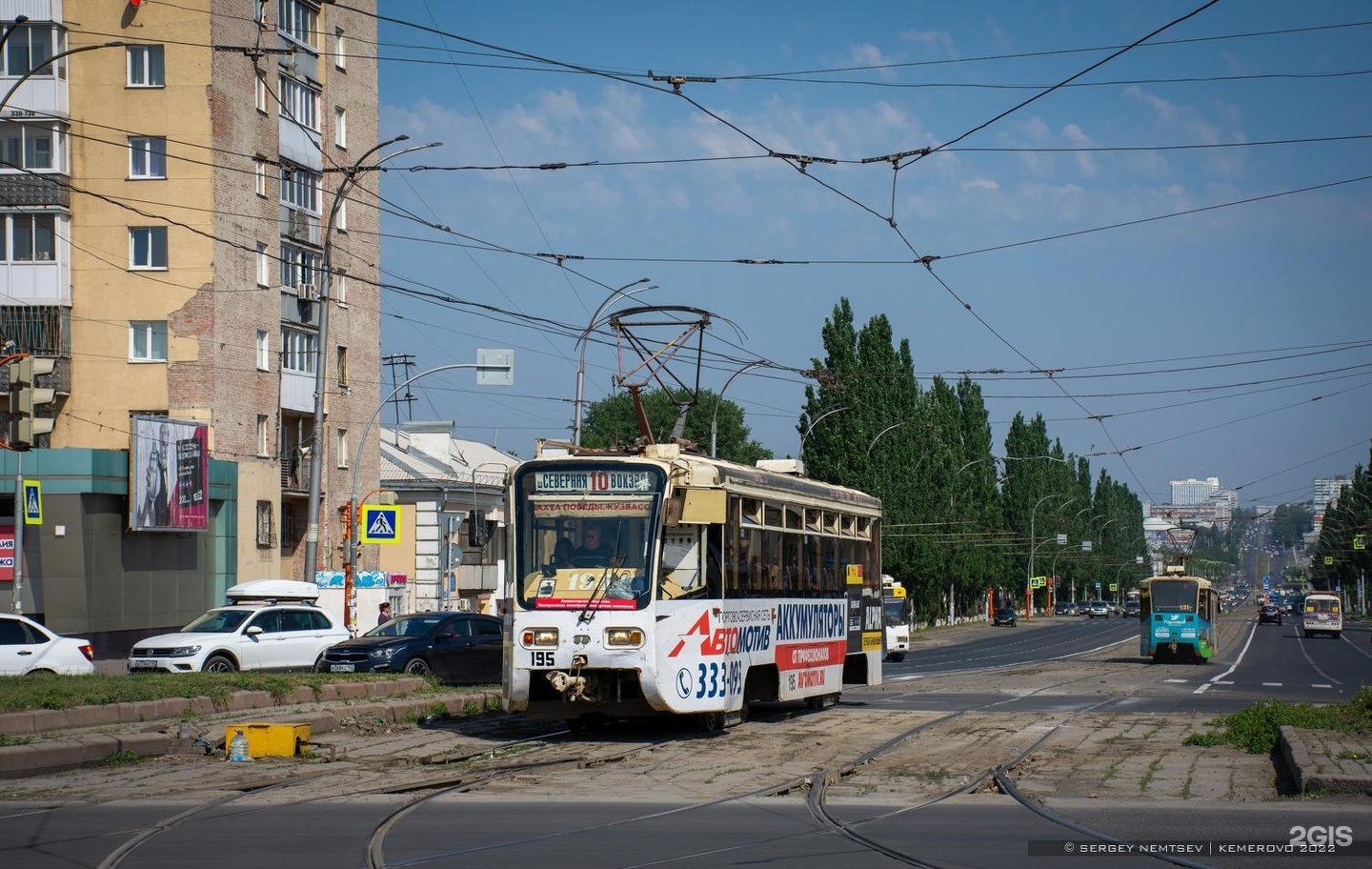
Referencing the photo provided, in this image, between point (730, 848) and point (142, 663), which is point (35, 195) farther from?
point (730, 848)

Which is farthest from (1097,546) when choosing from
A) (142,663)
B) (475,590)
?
(142,663)

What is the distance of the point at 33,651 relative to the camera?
76.6 feet

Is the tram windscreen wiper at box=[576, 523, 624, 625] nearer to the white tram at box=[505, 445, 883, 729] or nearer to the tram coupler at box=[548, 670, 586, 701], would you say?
the white tram at box=[505, 445, 883, 729]

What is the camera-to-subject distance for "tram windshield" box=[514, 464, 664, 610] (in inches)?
654

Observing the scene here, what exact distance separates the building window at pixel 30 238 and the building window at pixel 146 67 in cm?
483

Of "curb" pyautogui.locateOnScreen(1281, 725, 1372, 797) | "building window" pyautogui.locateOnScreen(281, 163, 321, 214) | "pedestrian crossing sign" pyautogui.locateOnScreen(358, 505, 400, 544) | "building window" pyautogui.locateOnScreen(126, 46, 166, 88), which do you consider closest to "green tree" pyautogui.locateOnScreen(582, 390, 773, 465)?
"building window" pyautogui.locateOnScreen(281, 163, 321, 214)

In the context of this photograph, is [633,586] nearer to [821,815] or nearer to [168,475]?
[821,815]

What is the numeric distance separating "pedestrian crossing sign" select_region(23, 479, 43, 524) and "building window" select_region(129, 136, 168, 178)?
1384cm

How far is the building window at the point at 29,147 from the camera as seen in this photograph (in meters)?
45.3

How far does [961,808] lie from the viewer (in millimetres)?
11789

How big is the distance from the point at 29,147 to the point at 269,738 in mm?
35446

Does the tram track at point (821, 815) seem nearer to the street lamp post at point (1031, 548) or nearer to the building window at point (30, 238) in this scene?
the building window at point (30, 238)

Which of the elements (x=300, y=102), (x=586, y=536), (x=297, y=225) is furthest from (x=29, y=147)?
(x=586, y=536)

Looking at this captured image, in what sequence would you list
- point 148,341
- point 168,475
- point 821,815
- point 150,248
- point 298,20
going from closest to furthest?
point 821,815
point 168,475
point 150,248
point 148,341
point 298,20
